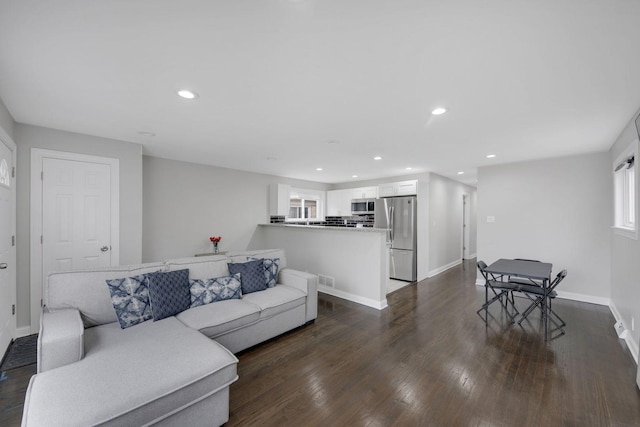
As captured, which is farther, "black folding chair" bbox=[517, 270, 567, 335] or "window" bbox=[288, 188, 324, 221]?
Result: "window" bbox=[288, 188, 324, 221]

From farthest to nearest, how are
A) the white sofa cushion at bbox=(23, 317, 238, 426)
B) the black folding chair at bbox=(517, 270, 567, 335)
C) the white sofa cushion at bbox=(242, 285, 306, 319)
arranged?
the black folding chair at bbox=(517, 270, 567, 335) < the white sofa cushion at bbox=(242, 285, 306, 319) < the white sofa cushion at bbox=(23, 317, 238, 426)

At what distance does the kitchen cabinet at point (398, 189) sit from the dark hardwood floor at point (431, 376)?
3009mm

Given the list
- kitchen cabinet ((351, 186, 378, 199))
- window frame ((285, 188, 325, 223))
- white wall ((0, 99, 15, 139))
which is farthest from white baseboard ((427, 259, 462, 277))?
white wall ((0, 99, 15, 139))

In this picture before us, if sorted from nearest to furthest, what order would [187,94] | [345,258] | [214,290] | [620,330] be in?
1. [187,94]
2. [214,290]
3. [620,330]
4. [345,258]

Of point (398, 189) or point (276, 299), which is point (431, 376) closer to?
point (276, 299)

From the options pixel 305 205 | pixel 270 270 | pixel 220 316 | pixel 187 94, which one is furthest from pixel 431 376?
pixel 305 205

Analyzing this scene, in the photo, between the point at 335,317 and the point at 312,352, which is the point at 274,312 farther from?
the point at 335,317

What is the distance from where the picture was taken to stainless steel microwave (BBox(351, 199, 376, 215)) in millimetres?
6458

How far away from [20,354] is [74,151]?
224 centimetres

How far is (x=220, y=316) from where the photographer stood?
2408mm

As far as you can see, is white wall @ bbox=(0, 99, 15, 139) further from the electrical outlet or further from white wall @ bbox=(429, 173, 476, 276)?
the electrical outlet

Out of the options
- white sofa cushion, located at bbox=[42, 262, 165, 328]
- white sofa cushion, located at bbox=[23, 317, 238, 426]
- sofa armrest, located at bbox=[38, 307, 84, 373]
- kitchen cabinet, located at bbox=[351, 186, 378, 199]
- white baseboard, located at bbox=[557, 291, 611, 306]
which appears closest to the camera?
white sofa cushion, located at bbox=[23, 317, 238, 426]

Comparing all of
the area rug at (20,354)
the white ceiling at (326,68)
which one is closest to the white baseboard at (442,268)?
the white ceiling at (326,68)

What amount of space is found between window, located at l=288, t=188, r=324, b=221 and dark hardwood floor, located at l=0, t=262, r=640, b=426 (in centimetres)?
403
